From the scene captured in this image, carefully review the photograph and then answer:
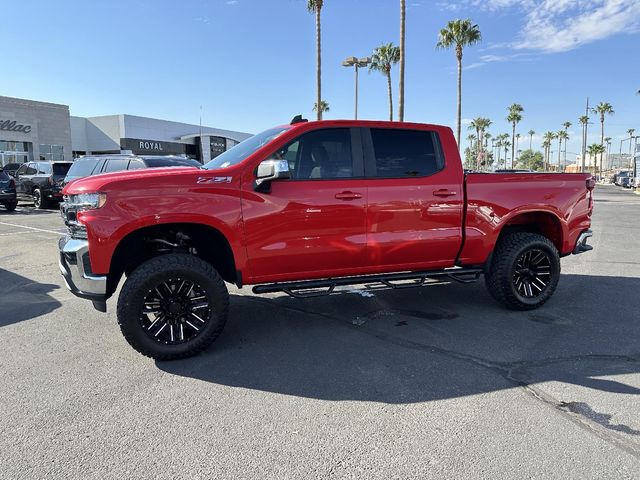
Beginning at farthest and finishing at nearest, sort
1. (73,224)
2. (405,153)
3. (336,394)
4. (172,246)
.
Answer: (405,153), (172,246), (73,224), (336,394)

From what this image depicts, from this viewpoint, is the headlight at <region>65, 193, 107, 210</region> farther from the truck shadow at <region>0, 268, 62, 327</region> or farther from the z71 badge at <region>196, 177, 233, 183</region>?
the truck shadow at <region>0, 268, 62, 327</region>

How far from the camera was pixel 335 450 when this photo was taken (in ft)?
9.09

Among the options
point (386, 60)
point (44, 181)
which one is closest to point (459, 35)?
point (386, 60)

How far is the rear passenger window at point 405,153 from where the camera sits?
480 cm

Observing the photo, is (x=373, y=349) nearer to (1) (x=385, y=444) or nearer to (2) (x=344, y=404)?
(2) (x=344, y=404)

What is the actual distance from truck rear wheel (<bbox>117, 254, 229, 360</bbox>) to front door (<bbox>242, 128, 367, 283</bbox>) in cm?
46

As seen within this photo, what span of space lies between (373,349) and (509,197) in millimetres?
2373

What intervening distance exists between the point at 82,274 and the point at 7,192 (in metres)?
16.8

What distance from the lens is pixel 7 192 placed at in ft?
57.7

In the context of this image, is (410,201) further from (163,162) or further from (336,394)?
(163,162)

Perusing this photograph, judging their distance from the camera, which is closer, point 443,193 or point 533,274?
point 443,193

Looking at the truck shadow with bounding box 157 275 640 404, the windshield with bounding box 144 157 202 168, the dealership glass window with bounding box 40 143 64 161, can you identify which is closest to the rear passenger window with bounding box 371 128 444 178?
the truck shadow with bounding box 157 275 640 404

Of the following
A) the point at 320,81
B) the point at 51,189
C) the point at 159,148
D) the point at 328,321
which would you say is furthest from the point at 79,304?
the point at 159,148

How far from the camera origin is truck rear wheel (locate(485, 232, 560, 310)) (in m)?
5.28
